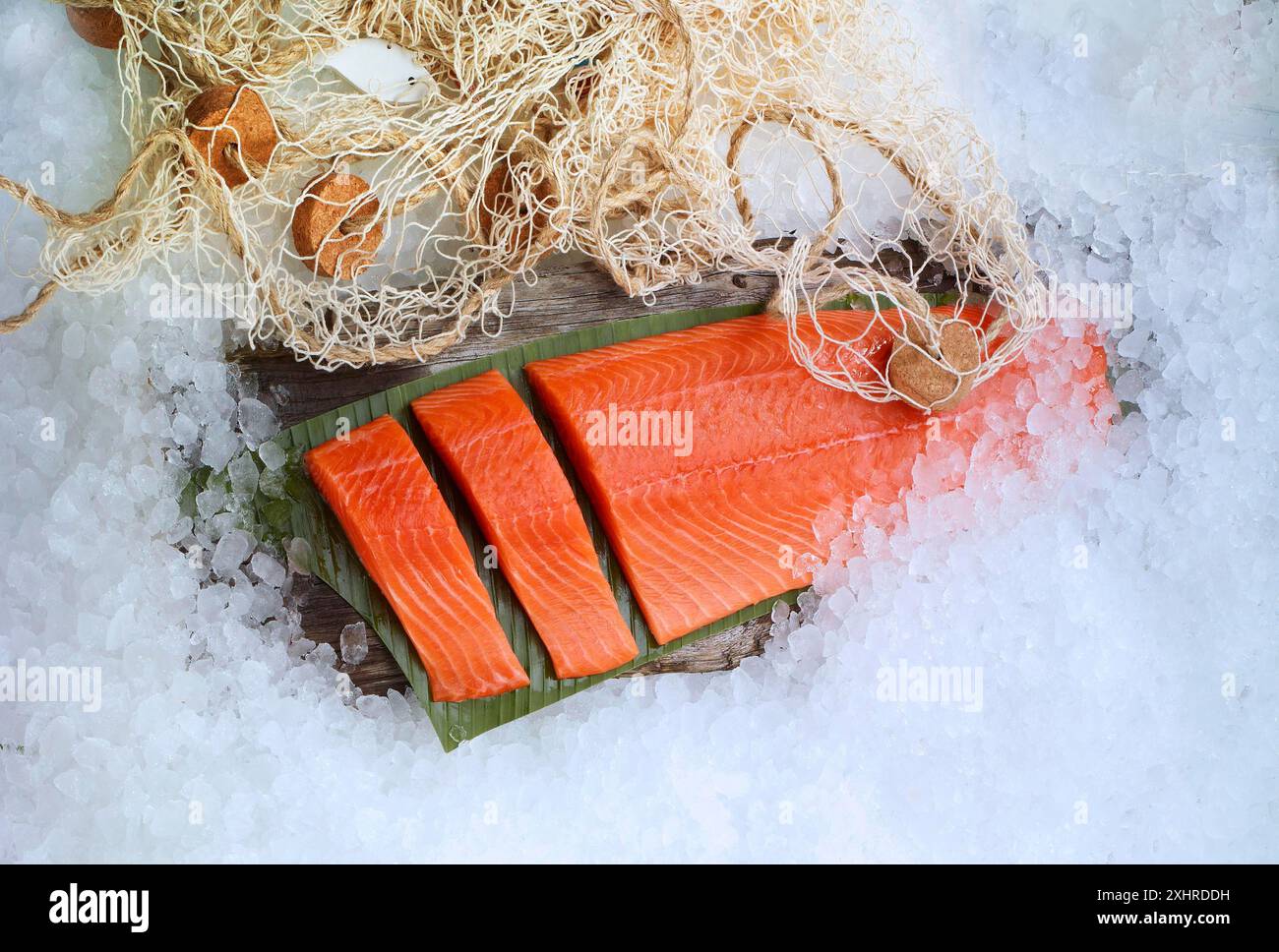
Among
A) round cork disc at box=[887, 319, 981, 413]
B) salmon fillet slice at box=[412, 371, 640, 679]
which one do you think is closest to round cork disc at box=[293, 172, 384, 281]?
salmon fillet slice at box=[412, 371, 640, 679]

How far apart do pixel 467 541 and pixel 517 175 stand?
973 mm

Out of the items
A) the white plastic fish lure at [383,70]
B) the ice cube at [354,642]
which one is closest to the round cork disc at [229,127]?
the white plastic fish lure at [383,70]

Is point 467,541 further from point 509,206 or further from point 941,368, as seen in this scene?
point 941,368

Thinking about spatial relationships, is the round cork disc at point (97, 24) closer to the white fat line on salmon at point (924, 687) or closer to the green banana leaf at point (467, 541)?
the green banana leaf at point (467, 541)

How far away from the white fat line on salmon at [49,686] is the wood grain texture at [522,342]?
0.55 meters

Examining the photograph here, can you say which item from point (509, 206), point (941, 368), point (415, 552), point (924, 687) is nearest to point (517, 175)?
point (509, 206)

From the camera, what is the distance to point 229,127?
2119 millimetres

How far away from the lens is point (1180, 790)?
2.43 metres

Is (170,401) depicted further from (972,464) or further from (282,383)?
→ (972,464)

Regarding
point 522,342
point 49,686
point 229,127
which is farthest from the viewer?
point 522,342

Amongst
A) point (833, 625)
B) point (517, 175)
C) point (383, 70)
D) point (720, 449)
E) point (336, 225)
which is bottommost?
point (833, 625)

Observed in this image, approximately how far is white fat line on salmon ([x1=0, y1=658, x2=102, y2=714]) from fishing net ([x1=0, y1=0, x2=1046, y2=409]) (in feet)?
2.93

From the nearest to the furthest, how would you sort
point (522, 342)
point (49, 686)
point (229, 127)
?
point (229, 127)
point (49, 686)
point (522, 342)

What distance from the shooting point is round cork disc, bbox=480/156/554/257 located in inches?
90.1
